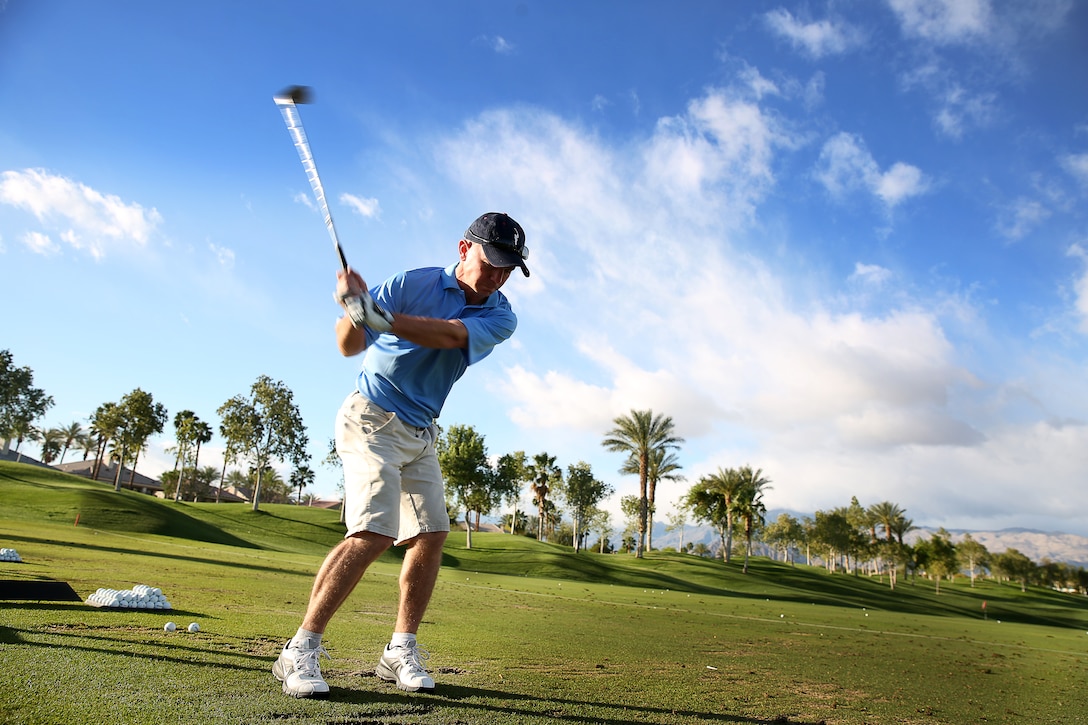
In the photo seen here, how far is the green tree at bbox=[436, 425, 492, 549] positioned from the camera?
171ft

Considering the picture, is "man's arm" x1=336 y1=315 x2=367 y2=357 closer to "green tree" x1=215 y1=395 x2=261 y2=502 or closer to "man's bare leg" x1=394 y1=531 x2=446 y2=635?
"man's bare leg" x1=394 y1=531 x2=446 y2=635

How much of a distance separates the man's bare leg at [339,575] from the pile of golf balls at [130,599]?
284cm

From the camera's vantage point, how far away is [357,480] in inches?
168

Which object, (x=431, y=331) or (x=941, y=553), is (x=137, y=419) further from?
(x=941, y=553)

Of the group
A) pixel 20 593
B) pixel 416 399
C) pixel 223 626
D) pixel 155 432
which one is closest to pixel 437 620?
pixel 223 626

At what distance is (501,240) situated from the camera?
4.42m

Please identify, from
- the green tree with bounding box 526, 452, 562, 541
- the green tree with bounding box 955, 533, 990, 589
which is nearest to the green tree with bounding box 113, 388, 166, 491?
the green tree with bounding box 526, 452, 562, 541

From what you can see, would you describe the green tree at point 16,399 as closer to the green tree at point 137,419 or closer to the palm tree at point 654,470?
the green tree at point 137,419

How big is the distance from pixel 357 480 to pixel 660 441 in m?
61.4

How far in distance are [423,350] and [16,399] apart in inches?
3294

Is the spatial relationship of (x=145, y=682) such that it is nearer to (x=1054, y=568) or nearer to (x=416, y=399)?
(x=416, y=399)

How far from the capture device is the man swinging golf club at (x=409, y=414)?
4.02m

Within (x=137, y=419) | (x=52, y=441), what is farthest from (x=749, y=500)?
(x=52, y=441)

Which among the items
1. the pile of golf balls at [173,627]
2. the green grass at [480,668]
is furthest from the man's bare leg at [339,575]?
the pile of golf balls at [173,627]
